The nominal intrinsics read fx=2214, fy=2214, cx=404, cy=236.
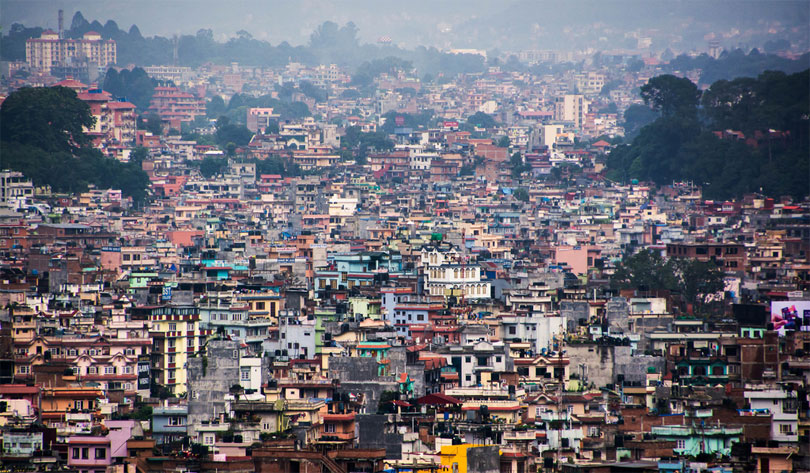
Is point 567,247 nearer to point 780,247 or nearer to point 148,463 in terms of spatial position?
point 780,247

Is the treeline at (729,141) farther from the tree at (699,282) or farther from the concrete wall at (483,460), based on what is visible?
the concrete wall at (483,460)

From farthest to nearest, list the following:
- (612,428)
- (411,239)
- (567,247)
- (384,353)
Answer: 1. (567,247)
2. (411,239)
3. (384,353)
4. (612,428)

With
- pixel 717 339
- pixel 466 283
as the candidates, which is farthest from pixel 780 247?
pixel 717 339

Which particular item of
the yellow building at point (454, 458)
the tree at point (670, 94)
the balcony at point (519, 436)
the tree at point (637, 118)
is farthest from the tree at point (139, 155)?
the yellow building at point (454, 458)

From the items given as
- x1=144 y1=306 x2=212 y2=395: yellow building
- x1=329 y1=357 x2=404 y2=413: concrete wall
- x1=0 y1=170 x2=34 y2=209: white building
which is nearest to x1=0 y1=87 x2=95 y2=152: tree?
x1=0 y1=170 x2=34 y2=209: white building

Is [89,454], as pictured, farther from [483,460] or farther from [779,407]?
[779,407]
